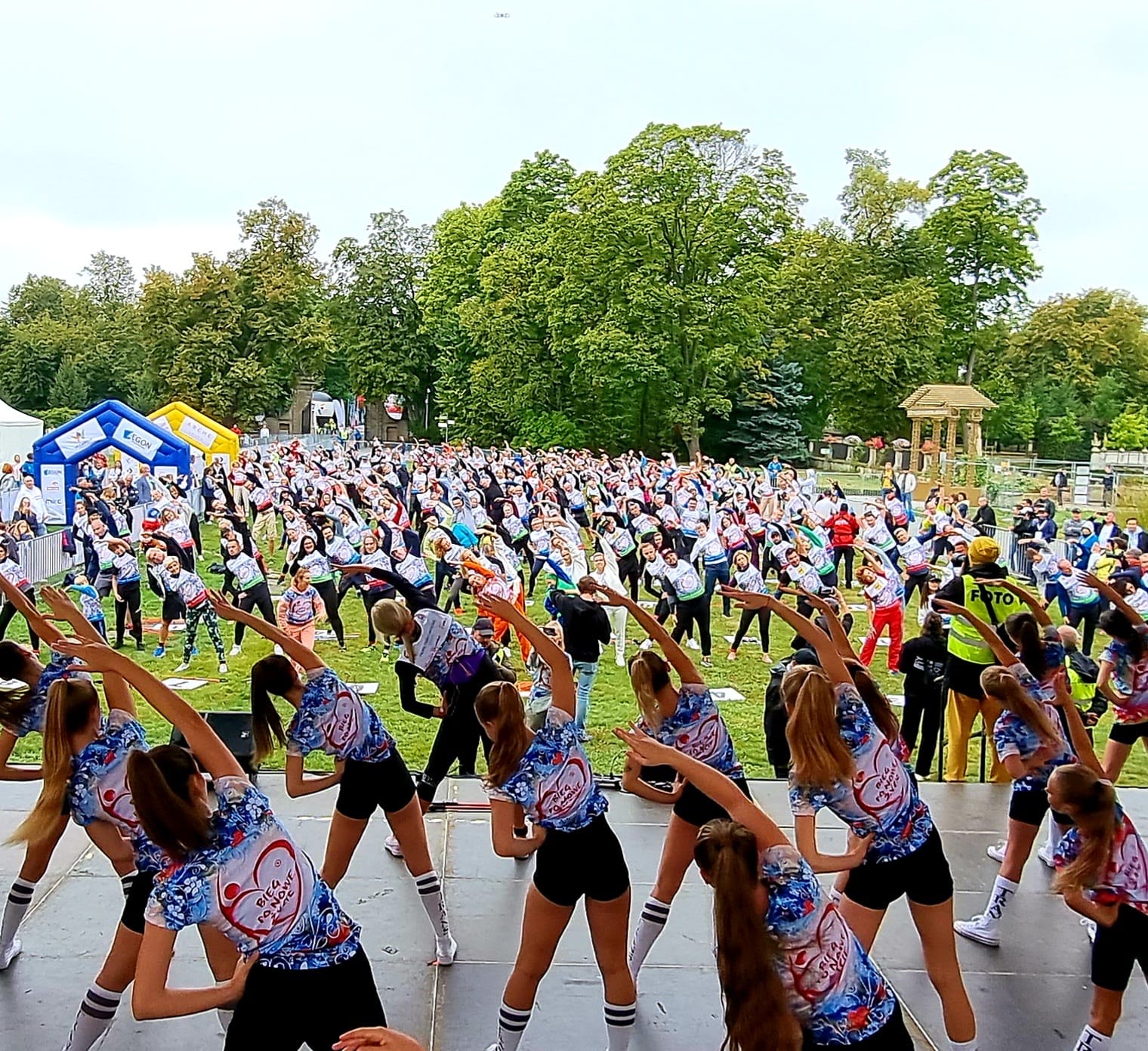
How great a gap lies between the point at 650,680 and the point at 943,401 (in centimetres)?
3117

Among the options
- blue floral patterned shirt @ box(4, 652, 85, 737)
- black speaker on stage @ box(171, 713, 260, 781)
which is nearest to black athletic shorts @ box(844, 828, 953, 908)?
blue floral patterned shirt @ box(4, 652, 85, 737)

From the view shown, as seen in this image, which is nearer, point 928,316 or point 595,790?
point 595,790

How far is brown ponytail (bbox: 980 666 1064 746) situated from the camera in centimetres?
448

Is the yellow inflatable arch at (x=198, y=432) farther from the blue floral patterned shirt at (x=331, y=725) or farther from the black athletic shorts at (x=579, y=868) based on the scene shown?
the black athletic shorts at (x=579, y=868)

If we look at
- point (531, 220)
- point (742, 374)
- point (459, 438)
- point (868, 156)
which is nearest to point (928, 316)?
point (742, 374)

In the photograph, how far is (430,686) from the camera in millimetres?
11094

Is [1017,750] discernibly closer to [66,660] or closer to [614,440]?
[66,660]

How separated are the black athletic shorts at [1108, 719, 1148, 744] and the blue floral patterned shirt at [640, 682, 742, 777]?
9.69ft

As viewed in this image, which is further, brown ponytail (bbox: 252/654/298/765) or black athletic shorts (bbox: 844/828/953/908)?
brown ponytail (bbox: 252/654/298/765)

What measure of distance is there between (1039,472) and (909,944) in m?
31.7

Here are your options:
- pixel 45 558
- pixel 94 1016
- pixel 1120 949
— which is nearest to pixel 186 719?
Result: pixel 94 1016

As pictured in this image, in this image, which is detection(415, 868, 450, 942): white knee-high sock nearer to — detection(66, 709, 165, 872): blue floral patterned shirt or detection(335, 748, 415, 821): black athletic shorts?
detection(335, 748, 415, 821): black athletic shorts

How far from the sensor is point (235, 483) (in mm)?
21984

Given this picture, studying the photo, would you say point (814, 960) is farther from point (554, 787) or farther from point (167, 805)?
point (167, 805)
